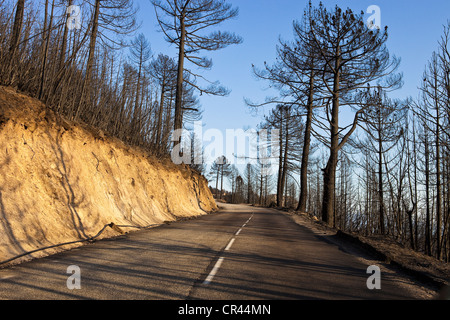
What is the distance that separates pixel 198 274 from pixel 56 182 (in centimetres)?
622

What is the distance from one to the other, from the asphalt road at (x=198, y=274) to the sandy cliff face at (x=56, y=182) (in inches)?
42.0

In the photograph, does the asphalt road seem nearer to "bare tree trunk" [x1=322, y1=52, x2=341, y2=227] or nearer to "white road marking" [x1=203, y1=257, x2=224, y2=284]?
"white road marking" [x1=203, y1=257, x2=224, y2=284]

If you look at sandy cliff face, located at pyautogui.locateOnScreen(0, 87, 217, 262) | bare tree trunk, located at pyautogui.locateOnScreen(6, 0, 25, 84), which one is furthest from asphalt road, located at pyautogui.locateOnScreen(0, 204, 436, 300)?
bare tree trunk, located at pyautogui.locateOnScreen(6, 0, 25, 84)

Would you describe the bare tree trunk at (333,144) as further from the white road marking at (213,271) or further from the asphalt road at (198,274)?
the white road marking at (213,271)

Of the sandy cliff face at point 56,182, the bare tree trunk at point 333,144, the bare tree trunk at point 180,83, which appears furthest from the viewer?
the bare tree trunk at point 180,83

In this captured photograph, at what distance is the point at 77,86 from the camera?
42.9 feet

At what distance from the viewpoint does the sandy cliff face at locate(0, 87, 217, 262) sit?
27.1ft

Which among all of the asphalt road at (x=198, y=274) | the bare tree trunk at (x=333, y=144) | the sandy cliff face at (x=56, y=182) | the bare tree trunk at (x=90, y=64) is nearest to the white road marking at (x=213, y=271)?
the asphalt road at (x=198, y=274)

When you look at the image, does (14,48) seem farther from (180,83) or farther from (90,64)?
(180,83)

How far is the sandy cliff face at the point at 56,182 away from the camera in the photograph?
827 centimetres

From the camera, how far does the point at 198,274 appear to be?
6.30m

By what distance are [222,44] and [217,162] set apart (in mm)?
62659
